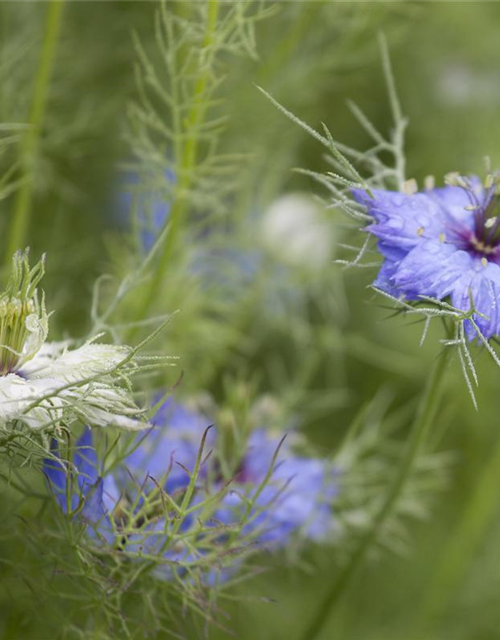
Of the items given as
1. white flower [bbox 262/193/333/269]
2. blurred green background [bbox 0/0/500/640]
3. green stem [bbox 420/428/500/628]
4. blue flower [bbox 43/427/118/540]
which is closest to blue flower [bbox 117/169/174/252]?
blurred green background [bbox 0/0/500/640]

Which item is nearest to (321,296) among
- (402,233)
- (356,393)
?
(356,393)

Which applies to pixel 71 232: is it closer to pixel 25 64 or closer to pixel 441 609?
pixel 25 64

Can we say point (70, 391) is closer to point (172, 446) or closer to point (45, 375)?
point (45, 375)

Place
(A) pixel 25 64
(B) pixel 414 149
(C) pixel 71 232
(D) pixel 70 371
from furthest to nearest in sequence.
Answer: (B) pixel 414 149
(C) pixel 71 232
(A) pixel 25 64
(D) pixel 70 371

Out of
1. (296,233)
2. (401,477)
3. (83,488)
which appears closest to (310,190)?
(296,233)

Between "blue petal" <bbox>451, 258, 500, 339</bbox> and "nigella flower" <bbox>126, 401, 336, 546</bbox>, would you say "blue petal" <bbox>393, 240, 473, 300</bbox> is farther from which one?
"nigella flower" <bbox>126, 401, 336, 546</bbox>

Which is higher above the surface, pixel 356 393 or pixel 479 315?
pixel 479 315
